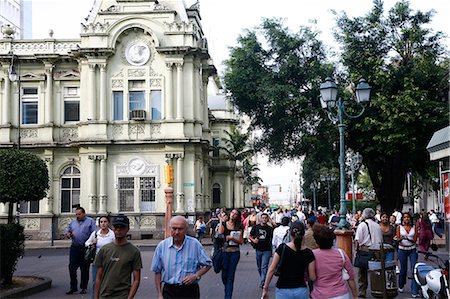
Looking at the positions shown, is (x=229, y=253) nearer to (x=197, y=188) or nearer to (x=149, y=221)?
(x=149, y=221)

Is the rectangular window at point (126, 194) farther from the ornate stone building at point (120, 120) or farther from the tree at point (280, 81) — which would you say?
the tree at point (280, 81)

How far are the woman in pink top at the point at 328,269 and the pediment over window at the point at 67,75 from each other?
110 feet

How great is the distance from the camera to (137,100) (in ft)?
126

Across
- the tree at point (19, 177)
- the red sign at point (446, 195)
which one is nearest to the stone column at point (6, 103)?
the tree at point (19, 177)

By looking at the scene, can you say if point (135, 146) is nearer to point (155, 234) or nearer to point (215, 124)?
point (155, 234)

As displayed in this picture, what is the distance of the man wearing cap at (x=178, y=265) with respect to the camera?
7.43 metres

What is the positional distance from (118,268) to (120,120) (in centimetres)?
3107

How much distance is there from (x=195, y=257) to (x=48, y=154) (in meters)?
33.4

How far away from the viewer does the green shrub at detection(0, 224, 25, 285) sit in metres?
14.2

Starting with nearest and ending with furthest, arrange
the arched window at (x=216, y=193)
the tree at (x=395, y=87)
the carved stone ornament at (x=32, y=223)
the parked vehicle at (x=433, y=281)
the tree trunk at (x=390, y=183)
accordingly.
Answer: the parked vehicle at (x=433, y=281), the tree at (x=395, y=87), the tree trunk at (x=390, y=183), the carved stone ornament at (x=32, y=223), the arched window at (x=216, y=193)

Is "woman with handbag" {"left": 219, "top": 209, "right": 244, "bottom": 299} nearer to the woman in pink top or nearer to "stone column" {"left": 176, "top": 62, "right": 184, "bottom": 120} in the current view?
the woman in pink top

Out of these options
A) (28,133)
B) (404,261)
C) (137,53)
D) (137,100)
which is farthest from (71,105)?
(404,261)

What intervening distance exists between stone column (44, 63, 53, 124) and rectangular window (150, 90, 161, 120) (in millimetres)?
6283

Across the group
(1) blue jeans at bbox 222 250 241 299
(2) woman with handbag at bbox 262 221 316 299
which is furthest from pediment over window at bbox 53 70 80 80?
(2) woman with handbag at bbox 262 221 316 299
